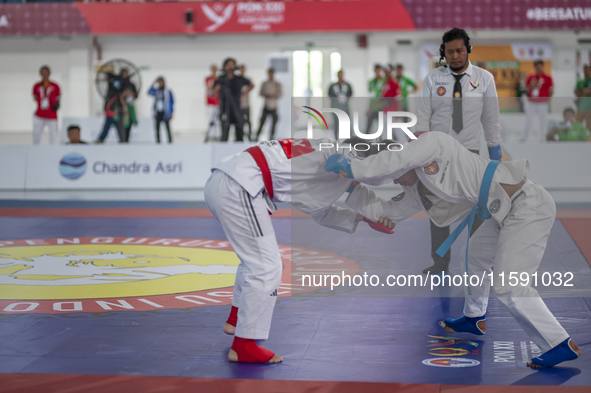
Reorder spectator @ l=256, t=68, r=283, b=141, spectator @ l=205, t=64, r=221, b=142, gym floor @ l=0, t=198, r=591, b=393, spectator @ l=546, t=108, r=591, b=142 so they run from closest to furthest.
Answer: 1. gym floor @ l=0, t=198, r=591, b=393
2. spectator @ l=546, t=108, r=591, b=142
3. spectator @ l=205, t=64, r=221, b=142
4. spectator @ l=256, t=68, r=283, b=141

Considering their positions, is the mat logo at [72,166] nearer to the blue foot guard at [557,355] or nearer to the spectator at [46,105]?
the spectator at [46,105]

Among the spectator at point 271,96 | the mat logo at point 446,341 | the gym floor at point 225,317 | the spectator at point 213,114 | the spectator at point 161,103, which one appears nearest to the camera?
the gym floor at point 225,317

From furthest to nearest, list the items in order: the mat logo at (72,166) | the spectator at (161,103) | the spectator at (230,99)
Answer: the spectator at (161,103)
the spectator at (230,99)
the mat logo at (72,166)

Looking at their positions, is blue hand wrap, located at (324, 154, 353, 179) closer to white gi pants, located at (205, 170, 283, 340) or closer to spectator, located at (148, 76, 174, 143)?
white gi pants, located at (205, 170, 283, 340)

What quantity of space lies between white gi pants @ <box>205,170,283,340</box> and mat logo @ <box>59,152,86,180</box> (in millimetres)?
8114

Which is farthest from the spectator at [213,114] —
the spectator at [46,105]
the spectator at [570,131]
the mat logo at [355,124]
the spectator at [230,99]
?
the spectator at [570,131]

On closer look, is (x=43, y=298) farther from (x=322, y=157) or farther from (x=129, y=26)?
(x=129, y=26)

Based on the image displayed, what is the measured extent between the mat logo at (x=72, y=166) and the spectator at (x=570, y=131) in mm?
7918

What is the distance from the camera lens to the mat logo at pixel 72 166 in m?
11.1

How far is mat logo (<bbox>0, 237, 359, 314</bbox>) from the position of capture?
15.9 ft

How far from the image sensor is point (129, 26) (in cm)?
1991

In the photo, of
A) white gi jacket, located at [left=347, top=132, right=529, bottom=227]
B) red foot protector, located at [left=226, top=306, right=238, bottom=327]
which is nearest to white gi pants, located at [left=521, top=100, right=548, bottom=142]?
white gi jacket, located at [left=347, top=132, right=529, bottom=227]

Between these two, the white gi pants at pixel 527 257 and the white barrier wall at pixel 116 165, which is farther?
the white barrier wall at pixel 116 165

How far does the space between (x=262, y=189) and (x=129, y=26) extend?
1773 centimetres
